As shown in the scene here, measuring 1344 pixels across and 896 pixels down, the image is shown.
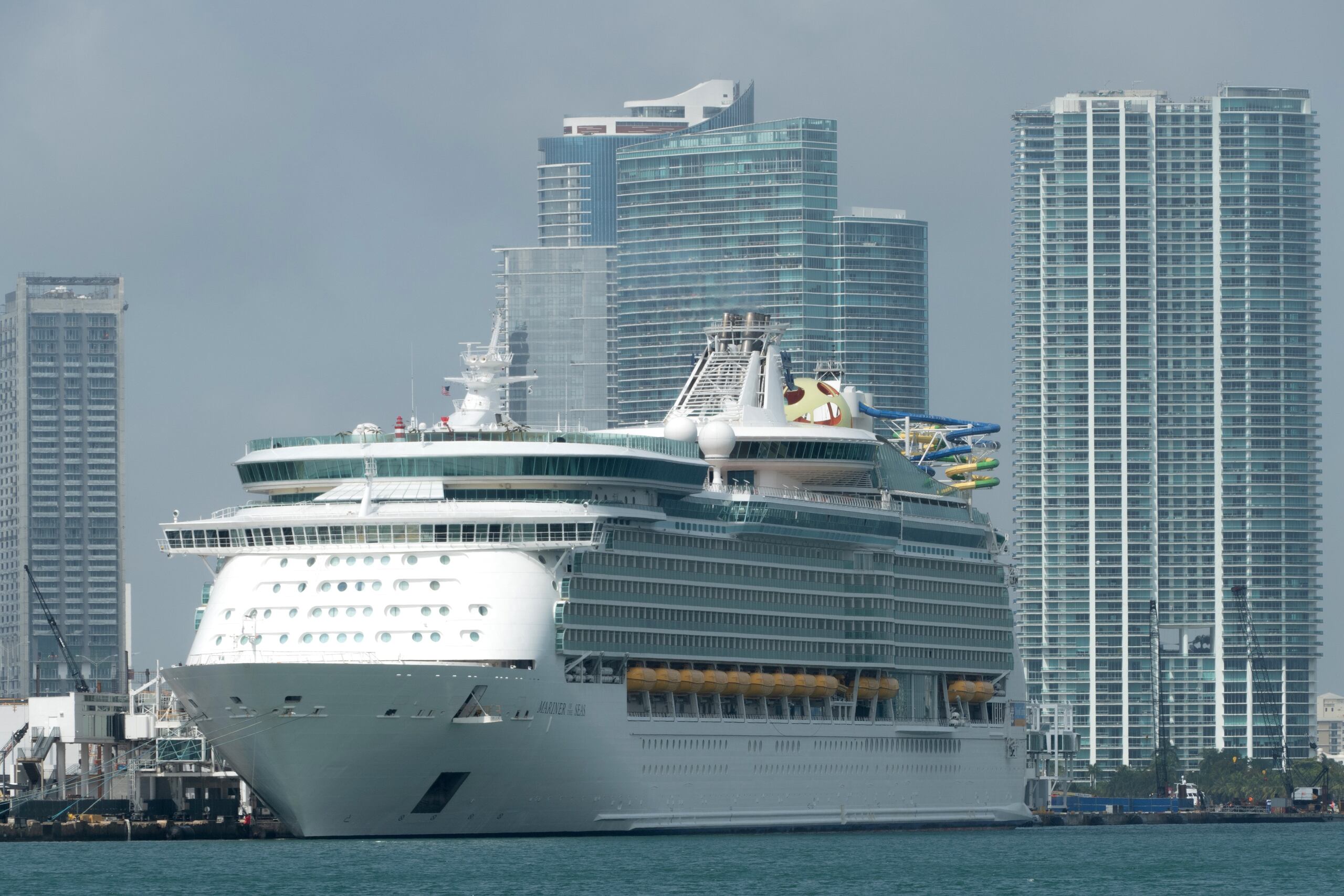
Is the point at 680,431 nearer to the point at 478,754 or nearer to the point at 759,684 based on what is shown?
the point at 759,684

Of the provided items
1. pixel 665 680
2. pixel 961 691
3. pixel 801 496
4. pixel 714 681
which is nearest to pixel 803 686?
pixel 714 681

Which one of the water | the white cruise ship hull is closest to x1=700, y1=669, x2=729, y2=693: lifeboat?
the white cruise ship hull

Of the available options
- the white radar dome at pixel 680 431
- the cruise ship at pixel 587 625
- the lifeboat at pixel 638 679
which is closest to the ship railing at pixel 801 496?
the cruise ship at pixel 587 625

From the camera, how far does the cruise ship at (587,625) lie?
273 ft

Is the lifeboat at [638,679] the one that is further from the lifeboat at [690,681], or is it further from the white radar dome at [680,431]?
the white radar dome at [680,431]

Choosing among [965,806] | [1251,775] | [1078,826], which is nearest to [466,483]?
[965,806]

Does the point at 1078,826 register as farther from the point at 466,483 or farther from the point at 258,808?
the point at 466,483

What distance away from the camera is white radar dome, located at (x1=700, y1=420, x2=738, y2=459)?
3807 inches

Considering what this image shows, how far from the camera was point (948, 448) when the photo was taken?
383 feet

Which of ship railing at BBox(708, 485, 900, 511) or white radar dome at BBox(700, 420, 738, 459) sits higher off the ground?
white radar dome at BBox(700, 420, 738, 459)

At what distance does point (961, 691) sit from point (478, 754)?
95.4ft

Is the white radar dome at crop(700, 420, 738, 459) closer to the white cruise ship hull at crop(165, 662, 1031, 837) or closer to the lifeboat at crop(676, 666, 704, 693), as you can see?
the lifeboat at crop(676, 666, 704, 693)

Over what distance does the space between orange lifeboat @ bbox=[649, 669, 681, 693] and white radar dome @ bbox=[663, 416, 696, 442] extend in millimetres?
7963

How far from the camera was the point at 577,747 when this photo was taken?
86188mm
